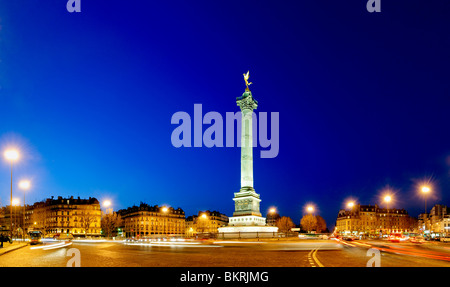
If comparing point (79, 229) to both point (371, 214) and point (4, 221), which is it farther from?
point (371, 214)

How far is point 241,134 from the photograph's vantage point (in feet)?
241

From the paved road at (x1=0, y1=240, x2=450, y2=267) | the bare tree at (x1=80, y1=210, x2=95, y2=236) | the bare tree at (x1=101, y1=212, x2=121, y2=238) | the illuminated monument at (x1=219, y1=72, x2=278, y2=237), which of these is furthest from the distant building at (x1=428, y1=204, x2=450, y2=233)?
the paved road at (x1=0, y1=240, x2=450, y2=267)

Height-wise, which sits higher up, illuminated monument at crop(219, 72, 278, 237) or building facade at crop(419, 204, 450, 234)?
illuminated monument at crop(219, 72, 278, 237)

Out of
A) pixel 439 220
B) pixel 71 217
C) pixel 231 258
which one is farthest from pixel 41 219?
pixel 439 220

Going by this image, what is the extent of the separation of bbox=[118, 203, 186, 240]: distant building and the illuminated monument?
89.1m

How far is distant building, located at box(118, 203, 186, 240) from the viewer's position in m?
157

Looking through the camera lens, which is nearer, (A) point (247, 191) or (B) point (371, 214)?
(A) point (247, 191)

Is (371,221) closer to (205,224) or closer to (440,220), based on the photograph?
(440,220)

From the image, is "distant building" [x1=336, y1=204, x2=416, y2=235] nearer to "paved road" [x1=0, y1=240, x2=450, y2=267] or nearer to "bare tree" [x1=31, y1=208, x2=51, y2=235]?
"bare tree" [x1=31, y1=208, x2=51, y2=235]
